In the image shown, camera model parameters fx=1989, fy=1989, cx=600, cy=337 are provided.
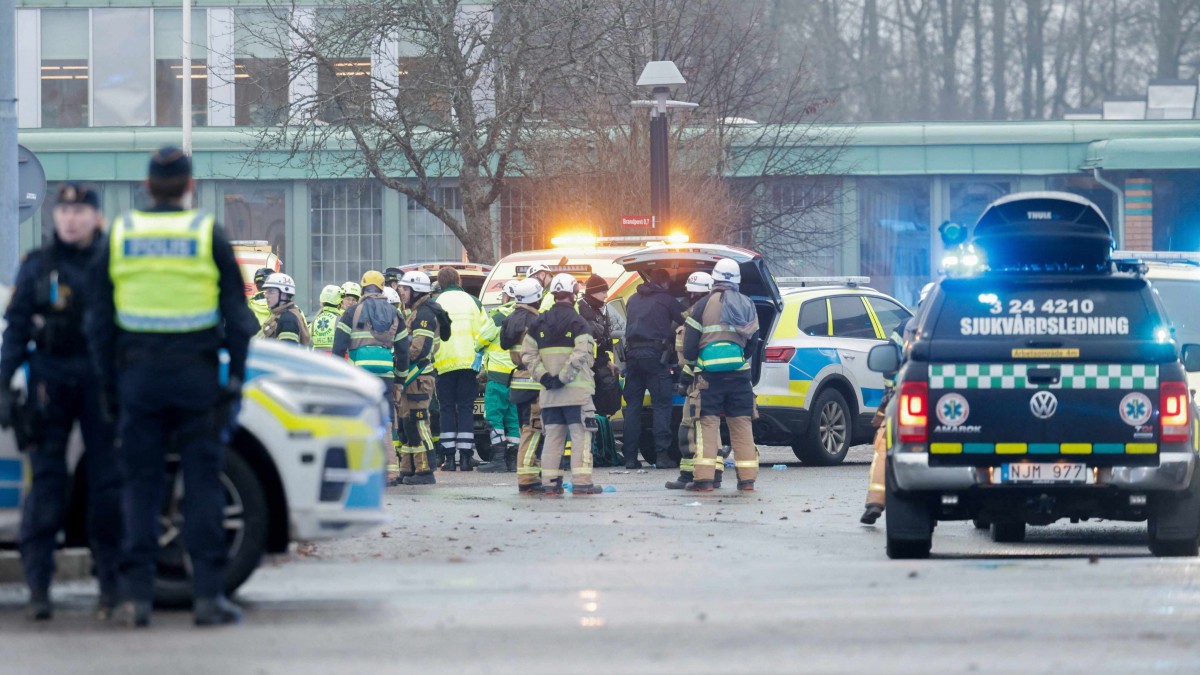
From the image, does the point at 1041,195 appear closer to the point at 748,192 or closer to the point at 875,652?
the point at 875,652

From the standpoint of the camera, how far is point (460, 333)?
17828 millimetres

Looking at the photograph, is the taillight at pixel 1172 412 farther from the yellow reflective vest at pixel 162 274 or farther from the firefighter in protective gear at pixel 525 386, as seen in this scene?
the firefighter in protective gear at pixel 525 386

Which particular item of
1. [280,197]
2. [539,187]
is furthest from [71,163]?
[539,187]

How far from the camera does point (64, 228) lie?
7.91 metres

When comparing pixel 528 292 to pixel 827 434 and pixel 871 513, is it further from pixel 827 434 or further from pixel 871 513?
pixel 827 434

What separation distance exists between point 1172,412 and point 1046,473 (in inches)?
28.5

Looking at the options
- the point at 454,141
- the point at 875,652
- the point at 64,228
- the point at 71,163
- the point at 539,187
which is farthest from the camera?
the point at 71,163

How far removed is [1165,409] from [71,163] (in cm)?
2826

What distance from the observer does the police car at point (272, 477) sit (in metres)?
8.20

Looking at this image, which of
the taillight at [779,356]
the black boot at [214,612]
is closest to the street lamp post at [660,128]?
the taillight at [779,356]

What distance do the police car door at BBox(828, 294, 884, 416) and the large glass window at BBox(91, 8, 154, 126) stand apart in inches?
895

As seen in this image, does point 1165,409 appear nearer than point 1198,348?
Yes

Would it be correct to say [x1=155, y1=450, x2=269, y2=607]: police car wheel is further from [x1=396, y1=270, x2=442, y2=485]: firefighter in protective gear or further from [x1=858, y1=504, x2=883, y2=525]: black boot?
[x1=396, y1=270, x2=442, y2=485]: firefighter in protective gear

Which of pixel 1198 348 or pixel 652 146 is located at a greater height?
pixel 652 146
